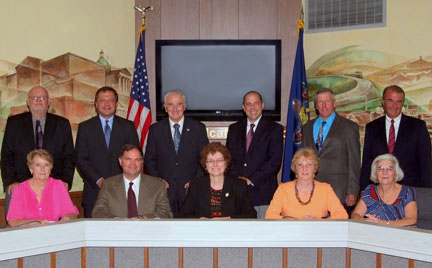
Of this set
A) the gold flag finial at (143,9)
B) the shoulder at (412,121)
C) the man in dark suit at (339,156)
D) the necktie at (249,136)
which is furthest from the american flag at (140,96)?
the shoulder at (412,121)

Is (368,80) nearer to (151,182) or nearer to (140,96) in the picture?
(140,96)

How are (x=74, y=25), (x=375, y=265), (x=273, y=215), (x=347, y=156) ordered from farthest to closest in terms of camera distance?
1. (x=74, y=25)
2. (x=347, y=156)
3. (x=273, y=215)
4. (x=375, y=265)

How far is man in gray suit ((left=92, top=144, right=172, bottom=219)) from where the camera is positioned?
3.13 meters

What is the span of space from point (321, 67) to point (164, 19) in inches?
69.3

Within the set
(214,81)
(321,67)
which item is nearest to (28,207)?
(214,81)

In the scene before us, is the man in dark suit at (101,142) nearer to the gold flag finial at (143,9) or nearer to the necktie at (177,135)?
the necktie at (177,135)

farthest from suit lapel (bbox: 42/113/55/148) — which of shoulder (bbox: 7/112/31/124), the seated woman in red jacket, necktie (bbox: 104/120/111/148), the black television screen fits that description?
the black television screen

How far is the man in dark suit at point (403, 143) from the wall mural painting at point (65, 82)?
2676mm

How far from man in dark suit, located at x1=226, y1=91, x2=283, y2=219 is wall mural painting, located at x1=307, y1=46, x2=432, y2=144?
161 cm

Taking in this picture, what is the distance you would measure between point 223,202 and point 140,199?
0.52 metres

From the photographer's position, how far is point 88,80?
5.08 metres

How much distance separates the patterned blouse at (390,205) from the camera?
2.97 metres

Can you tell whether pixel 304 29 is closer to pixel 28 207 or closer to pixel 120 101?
pixel 120 101

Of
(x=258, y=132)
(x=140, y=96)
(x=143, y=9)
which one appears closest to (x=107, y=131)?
(x=258, y=132)
